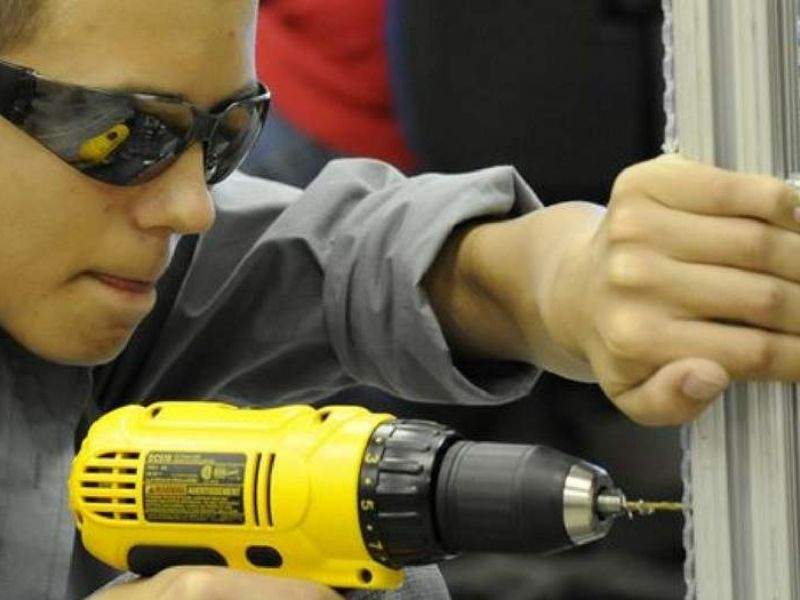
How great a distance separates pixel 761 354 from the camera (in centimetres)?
90

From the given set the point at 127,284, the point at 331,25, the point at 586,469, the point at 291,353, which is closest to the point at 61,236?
the point at 127,284

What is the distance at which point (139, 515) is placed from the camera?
3.64ft

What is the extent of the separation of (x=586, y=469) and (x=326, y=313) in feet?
1.57

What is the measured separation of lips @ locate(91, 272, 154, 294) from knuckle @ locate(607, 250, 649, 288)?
41 cm

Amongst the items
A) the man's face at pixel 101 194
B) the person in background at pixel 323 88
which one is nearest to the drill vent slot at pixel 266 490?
the man's face at pixel 101 194

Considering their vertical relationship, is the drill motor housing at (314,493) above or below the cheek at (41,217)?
below

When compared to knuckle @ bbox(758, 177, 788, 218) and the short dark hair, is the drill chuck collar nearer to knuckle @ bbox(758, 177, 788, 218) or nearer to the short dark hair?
knuckle @ bbox(758, 177, 788, 218)

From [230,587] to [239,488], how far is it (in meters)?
0.07

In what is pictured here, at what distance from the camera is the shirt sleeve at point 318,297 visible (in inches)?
52.9

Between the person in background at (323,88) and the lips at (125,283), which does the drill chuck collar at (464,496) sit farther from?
the person in background at (323,88)

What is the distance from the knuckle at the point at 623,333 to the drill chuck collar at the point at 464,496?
0.07 meters

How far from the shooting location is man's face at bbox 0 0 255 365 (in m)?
1.13

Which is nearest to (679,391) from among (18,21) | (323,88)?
(18,21)

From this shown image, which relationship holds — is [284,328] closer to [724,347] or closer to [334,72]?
[724,347]
